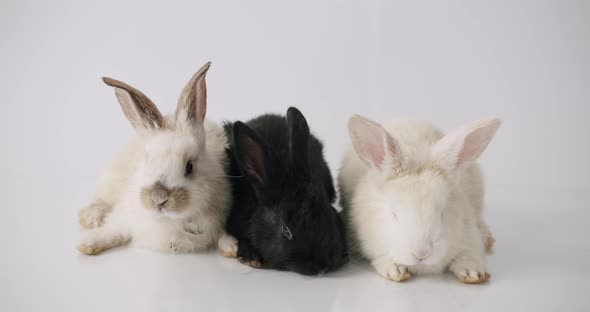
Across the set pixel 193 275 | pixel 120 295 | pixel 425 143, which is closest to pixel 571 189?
pixel 425 143

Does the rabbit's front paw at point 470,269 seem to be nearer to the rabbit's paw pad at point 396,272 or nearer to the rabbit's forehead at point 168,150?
the rabbit's paw pad at point 396,272

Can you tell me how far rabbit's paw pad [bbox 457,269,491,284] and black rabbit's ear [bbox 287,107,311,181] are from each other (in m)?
1.24

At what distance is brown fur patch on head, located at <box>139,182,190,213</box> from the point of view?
12.5ft

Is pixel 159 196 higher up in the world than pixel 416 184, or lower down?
lower down

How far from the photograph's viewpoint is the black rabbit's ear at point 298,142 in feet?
12.4

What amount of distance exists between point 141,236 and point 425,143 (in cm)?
228

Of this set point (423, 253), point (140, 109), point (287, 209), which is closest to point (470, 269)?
point (423, 253)

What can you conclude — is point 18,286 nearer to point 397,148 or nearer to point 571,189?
point 397,148

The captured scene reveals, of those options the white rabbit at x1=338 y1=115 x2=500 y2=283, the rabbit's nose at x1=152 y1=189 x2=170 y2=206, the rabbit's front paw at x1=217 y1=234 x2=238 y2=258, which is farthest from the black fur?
the rabbit's nose at x1=152 y1=189 x2=170 y2=206

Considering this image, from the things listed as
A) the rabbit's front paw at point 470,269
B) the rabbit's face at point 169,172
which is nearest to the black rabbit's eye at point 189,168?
the rabbit's face at point 169,172

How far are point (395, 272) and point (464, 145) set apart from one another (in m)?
0.99

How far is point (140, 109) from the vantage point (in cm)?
409

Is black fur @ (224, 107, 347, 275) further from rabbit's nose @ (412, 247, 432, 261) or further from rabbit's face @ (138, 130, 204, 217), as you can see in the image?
rabbit's nose @ (412, 247, 432, 261)

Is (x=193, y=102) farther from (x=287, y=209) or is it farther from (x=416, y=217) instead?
(x=416, y=217)
